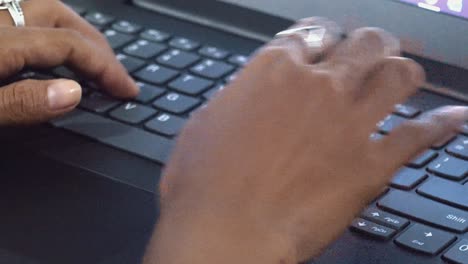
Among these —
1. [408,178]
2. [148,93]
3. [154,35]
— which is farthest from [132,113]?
[408,178]

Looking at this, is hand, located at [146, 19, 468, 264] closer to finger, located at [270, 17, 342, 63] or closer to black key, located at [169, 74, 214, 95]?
finger, located at [270, 17, 342, 63]

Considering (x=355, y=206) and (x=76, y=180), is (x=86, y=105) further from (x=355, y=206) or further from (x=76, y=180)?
(x=355, y=206)

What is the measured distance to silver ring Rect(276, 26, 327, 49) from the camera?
59 cm

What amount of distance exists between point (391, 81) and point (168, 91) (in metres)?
0.25

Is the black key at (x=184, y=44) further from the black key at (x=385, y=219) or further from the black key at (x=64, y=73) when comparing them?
the black key at (x=385, y=219)

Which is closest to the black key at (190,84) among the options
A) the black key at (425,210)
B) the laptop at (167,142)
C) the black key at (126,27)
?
the laptop at (167,142)

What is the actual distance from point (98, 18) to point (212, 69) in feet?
0.54

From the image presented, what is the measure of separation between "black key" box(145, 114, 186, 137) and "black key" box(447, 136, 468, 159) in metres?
0.21

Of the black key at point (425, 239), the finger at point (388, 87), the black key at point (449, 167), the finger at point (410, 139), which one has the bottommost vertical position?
the black key at point (425, 239)

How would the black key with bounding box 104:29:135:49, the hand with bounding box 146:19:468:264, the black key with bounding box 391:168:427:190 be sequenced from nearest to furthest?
the hand with bounding box 146:19:468:264 → the black key with bounding box 391:168:427:190 → the black key with bounding box 104:29:135:49

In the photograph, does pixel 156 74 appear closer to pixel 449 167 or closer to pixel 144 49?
pixel 144 49

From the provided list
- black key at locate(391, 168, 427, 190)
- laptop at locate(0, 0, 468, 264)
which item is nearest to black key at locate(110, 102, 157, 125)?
laptop at locate(0, 0, 468, 264)

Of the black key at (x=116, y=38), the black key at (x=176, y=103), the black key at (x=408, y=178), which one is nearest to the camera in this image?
the black key at (x=408, y=178)

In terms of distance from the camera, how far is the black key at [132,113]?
0.71 m
